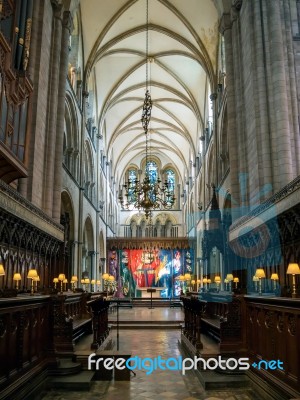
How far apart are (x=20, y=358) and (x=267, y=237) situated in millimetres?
8798

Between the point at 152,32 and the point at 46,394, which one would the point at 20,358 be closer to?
the point at 46,394

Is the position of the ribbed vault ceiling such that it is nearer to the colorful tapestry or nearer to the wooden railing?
the colorful tapestry

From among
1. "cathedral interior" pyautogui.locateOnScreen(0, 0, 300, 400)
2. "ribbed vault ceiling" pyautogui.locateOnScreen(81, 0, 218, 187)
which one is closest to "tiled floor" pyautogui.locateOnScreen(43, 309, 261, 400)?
"cathedral interior" pyautogui.locateOnScreen(0, 0, 300, 400)

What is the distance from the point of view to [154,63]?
1145 inches

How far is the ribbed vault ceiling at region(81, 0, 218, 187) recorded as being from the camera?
23.1 meters

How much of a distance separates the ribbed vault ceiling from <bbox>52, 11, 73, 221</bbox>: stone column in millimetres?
5247

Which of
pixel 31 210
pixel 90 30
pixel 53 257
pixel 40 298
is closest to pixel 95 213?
pixel 90 30

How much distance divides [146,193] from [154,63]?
39.0ft

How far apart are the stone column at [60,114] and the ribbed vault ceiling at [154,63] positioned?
207 inches

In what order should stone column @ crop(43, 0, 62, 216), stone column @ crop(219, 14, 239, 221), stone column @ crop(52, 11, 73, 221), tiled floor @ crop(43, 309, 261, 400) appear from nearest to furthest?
tiled floor @ crop(43, 309, 261, 400), stone column @ crop(43, 0, 62, 216), stone column @ crop(52, 11, 73, 221), stone column @ crop(219, 14, 239, 221)

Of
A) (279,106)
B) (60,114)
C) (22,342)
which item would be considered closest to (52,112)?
(60,114)

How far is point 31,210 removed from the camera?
40.5 feet

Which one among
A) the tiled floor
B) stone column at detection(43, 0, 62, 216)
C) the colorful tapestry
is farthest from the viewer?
the colorful tapestry

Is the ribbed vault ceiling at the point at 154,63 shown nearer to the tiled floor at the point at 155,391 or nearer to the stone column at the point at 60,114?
the stone column at the point at 60,114
